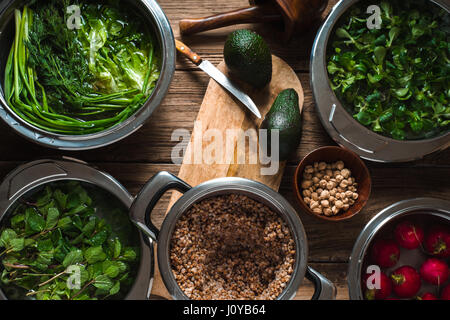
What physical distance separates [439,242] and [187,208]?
76cm

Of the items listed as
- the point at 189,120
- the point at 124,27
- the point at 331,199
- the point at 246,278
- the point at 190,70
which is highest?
the point at 124,27

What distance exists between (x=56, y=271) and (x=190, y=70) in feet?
2.40

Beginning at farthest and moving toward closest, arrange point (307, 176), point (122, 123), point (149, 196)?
point (307, 176) < point (122, 123) < point (149, 196)

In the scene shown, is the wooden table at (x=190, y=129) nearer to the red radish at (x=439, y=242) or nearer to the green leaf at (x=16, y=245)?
the red radish at (x=439, y=242)

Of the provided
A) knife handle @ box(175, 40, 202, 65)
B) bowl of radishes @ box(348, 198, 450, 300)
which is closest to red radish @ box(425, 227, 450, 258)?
bowl of radishes @ box(348, 198, 450, 300)

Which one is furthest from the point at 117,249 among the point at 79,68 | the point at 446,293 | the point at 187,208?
the point at 446,293

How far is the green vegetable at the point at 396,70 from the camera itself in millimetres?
1256

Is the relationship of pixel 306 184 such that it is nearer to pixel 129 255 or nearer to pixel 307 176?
pixel 307 176

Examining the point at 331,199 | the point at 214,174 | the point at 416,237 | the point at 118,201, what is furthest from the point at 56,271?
the point at 416,237

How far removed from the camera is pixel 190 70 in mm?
1400

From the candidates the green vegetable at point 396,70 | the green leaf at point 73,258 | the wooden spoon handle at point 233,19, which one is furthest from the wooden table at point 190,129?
the green leaf at point 73,258

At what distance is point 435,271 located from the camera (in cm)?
130

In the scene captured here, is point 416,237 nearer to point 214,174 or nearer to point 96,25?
point 214,174

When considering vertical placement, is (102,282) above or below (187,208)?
below
